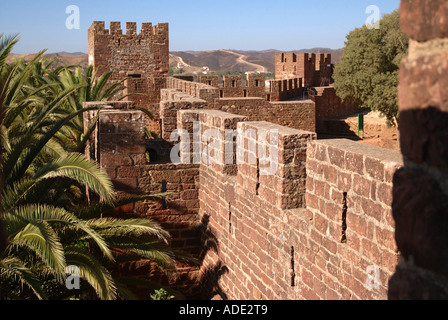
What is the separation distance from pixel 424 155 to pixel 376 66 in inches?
1209

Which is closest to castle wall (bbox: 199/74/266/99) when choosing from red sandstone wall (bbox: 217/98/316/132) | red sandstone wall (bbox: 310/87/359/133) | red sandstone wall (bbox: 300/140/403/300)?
red sandstone wall (bbox: 217/98/316/132)

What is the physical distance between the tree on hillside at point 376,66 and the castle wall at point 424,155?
28.6 m

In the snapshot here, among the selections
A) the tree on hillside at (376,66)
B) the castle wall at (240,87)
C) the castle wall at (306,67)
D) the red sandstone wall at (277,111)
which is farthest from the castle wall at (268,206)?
the castle wall at (306,67)

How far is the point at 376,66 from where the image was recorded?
3106cm

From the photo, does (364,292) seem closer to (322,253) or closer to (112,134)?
(322,253)

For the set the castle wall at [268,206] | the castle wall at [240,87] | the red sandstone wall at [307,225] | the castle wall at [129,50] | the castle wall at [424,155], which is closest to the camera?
the castle wall at [424,155]

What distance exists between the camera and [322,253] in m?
4.77

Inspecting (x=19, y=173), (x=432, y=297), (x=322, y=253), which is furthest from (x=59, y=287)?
(x=432, y=297)

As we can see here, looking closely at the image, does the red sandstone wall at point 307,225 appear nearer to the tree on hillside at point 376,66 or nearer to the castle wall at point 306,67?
the tree on hillside at point 376,66

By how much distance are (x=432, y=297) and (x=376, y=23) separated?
3192cm

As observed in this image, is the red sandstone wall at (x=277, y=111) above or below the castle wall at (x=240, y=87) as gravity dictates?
below

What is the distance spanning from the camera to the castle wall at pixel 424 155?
1.53m

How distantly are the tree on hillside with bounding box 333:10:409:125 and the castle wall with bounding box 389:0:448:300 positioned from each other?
93.9 ft

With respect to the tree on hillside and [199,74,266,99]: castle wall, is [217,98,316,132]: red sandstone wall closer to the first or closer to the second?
[199,74,266,99]: castle wall
